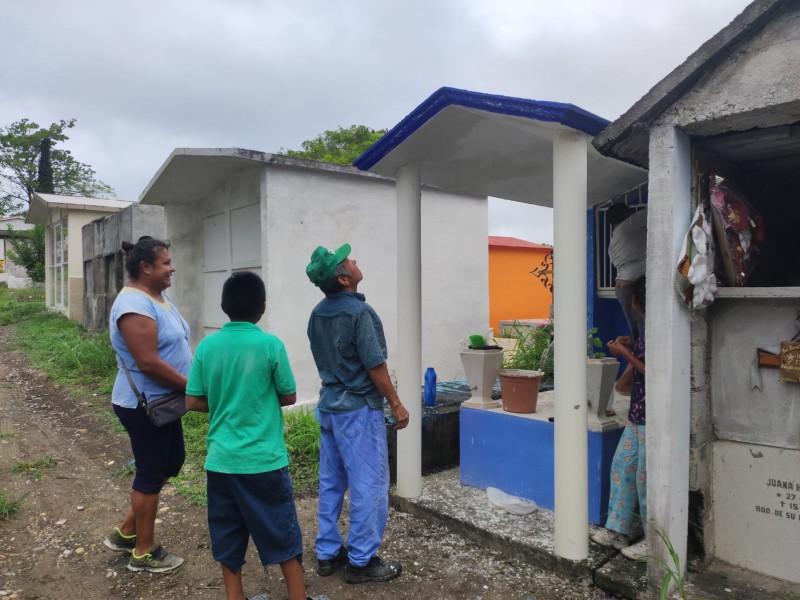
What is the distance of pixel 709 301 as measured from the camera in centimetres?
299

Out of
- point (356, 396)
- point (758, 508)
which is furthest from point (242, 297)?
point (758, 508)

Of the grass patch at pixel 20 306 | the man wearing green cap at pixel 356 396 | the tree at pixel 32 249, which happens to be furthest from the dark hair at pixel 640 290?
the tree at pixel 32 249

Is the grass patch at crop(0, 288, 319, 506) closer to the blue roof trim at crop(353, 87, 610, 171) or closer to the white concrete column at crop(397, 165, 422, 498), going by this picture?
the white concrete column at crop(397, 165, 422, 498)

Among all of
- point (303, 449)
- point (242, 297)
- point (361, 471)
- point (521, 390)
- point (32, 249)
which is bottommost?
point (303, 449)

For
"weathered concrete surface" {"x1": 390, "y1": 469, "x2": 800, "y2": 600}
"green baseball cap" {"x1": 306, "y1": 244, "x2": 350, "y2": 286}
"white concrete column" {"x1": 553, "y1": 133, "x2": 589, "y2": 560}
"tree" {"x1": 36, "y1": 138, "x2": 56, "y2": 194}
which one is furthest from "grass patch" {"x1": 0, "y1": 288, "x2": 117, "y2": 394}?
"tree" {"x1": 36, "y1": 138, "x2": 56, "y2": 194}

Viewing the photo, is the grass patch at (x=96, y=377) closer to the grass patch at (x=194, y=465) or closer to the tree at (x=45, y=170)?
the grass patch at (x=194, y=465)

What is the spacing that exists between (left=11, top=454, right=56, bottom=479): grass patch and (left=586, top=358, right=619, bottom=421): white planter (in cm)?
482

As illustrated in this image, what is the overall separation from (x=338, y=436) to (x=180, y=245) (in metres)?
6.38

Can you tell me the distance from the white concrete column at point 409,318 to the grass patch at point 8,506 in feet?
9.59

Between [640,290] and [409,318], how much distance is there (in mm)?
1632

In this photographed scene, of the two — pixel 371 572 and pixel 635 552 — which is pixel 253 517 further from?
pixel 635 552

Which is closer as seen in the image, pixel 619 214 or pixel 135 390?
pixel 135 390

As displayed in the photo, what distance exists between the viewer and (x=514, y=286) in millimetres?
16938

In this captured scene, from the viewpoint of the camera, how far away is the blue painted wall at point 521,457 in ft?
12.8
